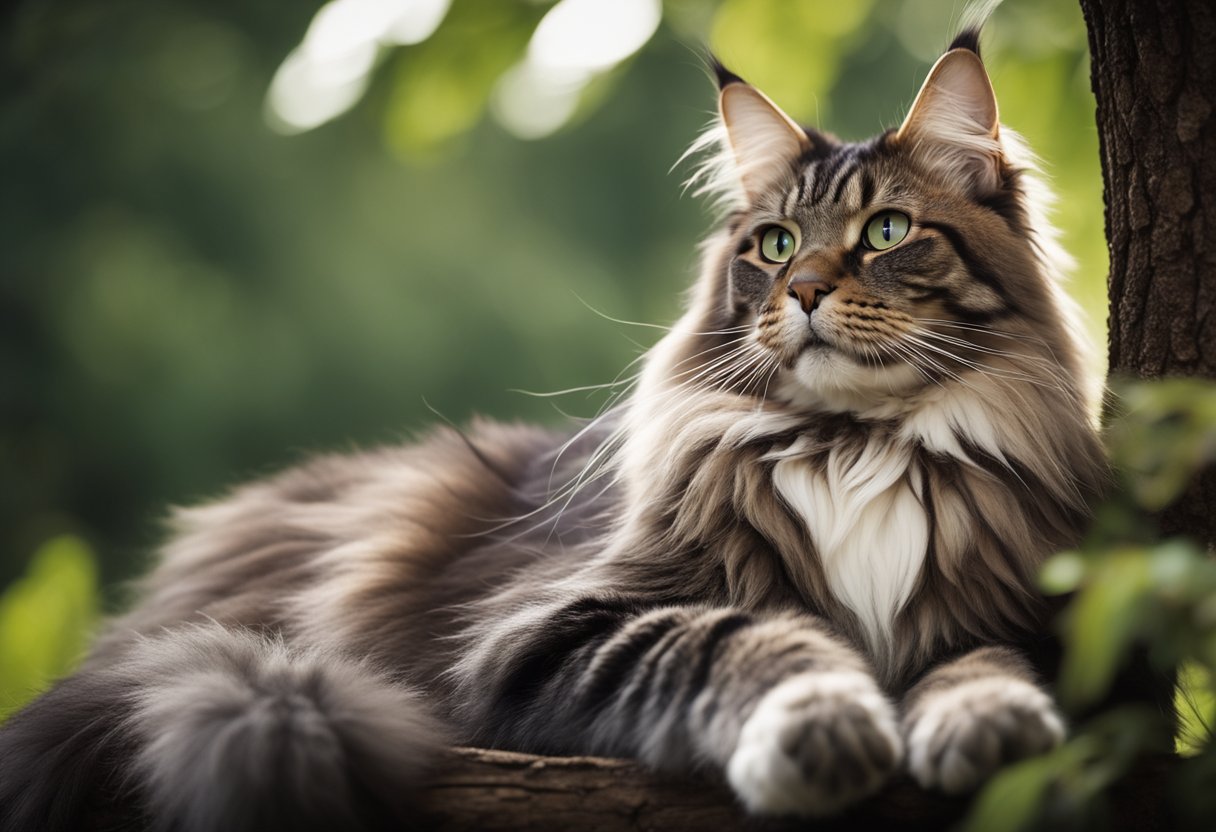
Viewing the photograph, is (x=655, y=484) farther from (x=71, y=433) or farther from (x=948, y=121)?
(x=71, y=433)

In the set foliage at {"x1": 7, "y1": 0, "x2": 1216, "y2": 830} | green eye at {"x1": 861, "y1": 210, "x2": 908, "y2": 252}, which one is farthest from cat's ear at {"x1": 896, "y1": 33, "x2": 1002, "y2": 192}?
foliage at {"x1": 7, "y1": 0, "x2": 1216, "y2": 830}

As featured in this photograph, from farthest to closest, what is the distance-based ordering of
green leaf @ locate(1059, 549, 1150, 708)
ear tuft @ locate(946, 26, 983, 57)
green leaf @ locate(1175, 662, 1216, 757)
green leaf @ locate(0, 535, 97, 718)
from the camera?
green leaf @ locate(0, 535, 97, 718)
ear tuft @ locate(946, 26, 983, 57)
green leaf @ locate(1175, 662, 1216, 757)
green leaf @ locate(1059, 549, 1150, 708)

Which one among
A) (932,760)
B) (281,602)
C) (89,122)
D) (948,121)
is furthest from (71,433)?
(932,760)

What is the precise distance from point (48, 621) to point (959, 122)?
239 cm

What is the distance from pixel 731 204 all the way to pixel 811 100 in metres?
0.29

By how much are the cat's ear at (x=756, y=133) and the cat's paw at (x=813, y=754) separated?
1.13 metres

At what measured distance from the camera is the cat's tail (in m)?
1.23

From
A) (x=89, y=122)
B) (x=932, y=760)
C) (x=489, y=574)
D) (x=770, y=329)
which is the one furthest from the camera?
(x=89, y=122)

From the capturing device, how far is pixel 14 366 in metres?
5.27

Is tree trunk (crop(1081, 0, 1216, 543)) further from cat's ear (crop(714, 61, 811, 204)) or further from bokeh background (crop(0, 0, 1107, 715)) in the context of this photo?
bokeh background (crop(0, 0, 1107, 715))

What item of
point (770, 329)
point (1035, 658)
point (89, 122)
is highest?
point (89, 122)

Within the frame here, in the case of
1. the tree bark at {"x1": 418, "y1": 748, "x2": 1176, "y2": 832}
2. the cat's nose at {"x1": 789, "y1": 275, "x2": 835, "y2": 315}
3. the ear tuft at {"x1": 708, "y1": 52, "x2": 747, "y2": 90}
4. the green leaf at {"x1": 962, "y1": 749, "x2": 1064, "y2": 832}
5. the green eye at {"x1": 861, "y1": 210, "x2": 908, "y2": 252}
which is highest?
the ear tuft at {"x1": 708, "y1": 52, "x2": 747, "y2": 90}

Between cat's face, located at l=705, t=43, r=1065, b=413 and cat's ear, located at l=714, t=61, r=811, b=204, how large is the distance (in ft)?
0.27

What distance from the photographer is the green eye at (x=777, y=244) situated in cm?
193
